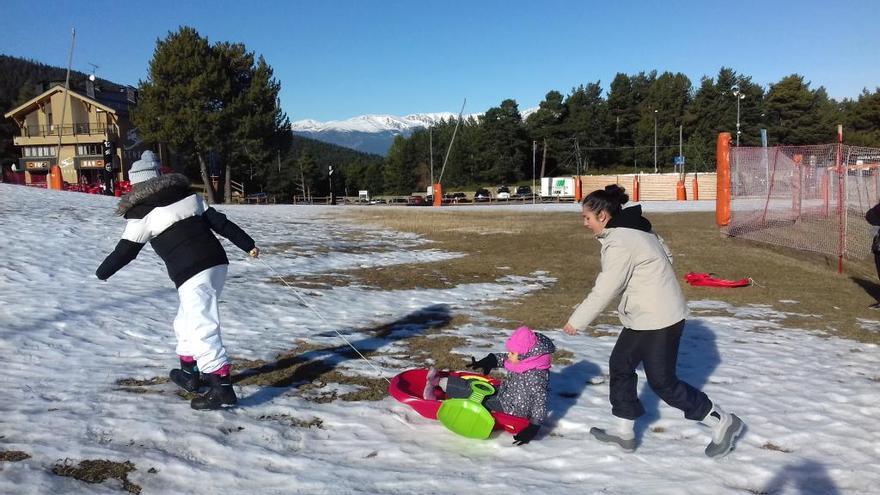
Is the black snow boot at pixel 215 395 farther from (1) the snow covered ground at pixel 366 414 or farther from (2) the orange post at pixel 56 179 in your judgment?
(2) the orange post at pixel 56 179

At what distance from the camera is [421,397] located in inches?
212

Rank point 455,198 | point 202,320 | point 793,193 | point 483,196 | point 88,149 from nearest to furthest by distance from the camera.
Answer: point 202,320 → point 793,193 → point 88,149 → point 455,198 → point 483,196

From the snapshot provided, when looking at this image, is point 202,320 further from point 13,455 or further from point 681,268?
point 681,268

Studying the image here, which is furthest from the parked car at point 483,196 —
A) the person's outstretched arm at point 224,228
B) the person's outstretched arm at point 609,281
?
the person's outstretched arm at point 609,281

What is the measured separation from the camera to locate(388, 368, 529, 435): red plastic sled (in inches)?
182

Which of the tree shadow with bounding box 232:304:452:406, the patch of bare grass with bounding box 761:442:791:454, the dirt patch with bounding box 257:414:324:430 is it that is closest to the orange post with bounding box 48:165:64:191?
the tree shadow with bounding box 232:304:452:406

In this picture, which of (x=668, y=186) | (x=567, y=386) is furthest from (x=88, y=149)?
(x=567, y=386)

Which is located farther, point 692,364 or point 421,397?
point 692,364

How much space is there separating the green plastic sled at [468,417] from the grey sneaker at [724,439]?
1.62m

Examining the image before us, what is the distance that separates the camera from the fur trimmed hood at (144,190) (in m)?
4.90

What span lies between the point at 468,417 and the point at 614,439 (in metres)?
1.13

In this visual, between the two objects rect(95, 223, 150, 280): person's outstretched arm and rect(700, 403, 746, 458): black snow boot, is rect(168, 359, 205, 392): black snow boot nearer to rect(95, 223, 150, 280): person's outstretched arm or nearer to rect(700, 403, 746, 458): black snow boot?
rect(95, 223, 150, 280): person's outstretched arm

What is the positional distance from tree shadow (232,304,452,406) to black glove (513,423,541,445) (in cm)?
225

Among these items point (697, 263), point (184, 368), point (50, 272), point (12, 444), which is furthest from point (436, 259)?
point (12, 444)
